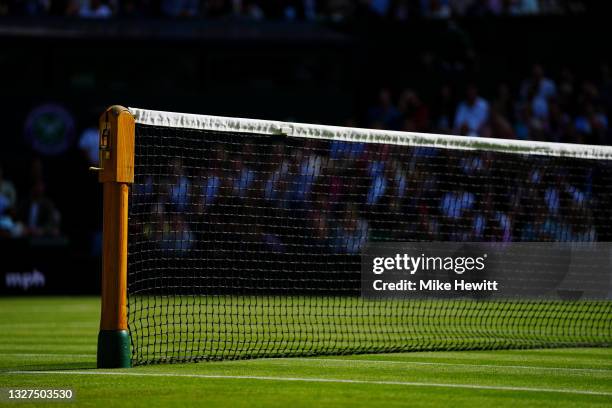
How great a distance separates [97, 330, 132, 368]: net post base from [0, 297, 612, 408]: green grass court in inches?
5.6

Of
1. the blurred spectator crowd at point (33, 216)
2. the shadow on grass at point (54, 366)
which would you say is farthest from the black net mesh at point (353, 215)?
the shadow on grass at point (54, 366)

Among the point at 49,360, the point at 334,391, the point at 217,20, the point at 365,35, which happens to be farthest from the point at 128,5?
the point at 334,391

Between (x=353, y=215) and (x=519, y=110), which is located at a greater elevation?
(x=519, y=110)

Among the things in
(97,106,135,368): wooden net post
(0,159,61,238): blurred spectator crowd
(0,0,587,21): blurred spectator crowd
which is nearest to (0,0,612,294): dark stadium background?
(0,0,587,21): blurred spectator crowd

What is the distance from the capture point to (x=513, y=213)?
772 inches

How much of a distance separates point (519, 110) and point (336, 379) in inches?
690

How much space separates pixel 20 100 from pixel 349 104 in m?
7.39

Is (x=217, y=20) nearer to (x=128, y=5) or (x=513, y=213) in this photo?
(x=128, y=5)

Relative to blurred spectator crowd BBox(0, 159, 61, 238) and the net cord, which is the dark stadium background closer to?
blurred spectator crowd BBox(0, 159, 61, 238)

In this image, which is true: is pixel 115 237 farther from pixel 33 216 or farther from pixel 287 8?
pixel 287 8

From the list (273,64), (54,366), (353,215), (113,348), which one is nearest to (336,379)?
(113,348)

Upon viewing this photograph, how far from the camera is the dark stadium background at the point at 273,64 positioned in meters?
27.2

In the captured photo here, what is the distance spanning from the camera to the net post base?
9914mm

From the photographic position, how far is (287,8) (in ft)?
97.7
